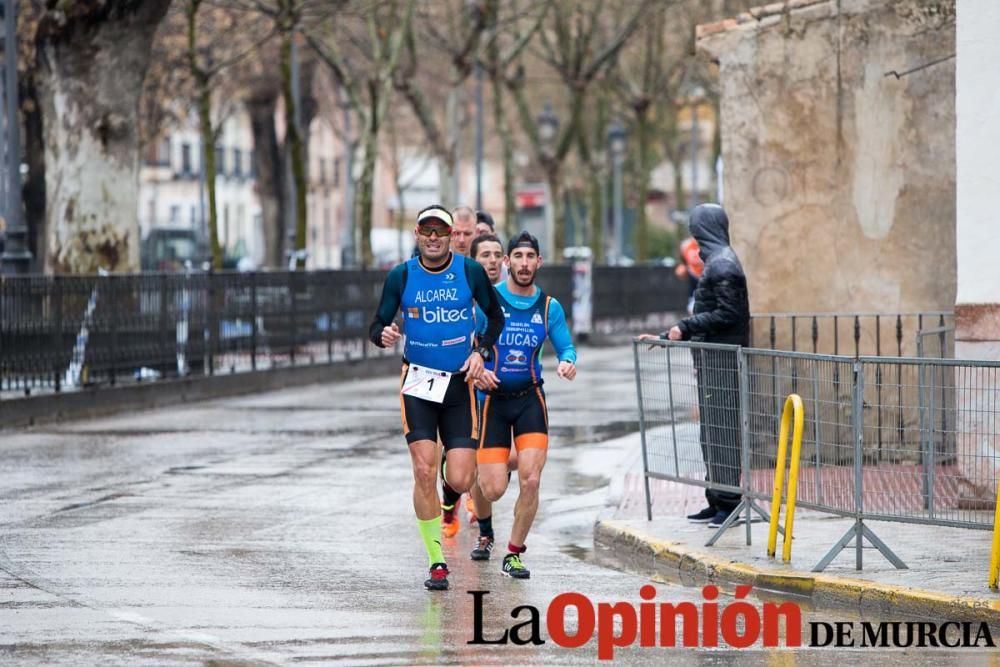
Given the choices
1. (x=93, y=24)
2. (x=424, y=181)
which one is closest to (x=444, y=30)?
(x=93, y=24)

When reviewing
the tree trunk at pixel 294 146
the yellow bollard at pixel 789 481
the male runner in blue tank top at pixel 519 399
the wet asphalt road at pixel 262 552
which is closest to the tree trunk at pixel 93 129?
the wet asphalt road at pixel 262 552

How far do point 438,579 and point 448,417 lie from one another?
2.86ft

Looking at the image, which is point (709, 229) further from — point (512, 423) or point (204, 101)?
point (204, 101)

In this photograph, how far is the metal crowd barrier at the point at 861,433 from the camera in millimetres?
10672

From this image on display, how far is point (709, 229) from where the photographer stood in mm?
13438


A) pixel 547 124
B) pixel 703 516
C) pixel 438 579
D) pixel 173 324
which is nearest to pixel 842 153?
pixel 703 516

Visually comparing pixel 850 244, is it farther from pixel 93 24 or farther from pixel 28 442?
pixel 93 24

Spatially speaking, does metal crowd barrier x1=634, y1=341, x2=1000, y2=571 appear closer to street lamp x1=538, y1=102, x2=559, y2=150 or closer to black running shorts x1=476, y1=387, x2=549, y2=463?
black running shorts x1=476, y1=387, x2=549, y2=463

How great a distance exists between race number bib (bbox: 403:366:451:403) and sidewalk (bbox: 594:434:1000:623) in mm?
1688

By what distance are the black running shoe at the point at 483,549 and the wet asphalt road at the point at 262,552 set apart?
118 millimetres

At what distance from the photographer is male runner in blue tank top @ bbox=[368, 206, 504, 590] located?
10875mm

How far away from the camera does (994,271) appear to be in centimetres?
1327

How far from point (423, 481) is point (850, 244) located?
7072mm

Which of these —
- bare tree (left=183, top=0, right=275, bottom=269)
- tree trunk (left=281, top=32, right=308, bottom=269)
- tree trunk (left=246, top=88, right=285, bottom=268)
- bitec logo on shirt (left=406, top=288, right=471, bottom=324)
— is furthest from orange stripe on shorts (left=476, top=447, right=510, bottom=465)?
tree trunk (left=246, top=88, right=285, bottom=268)
